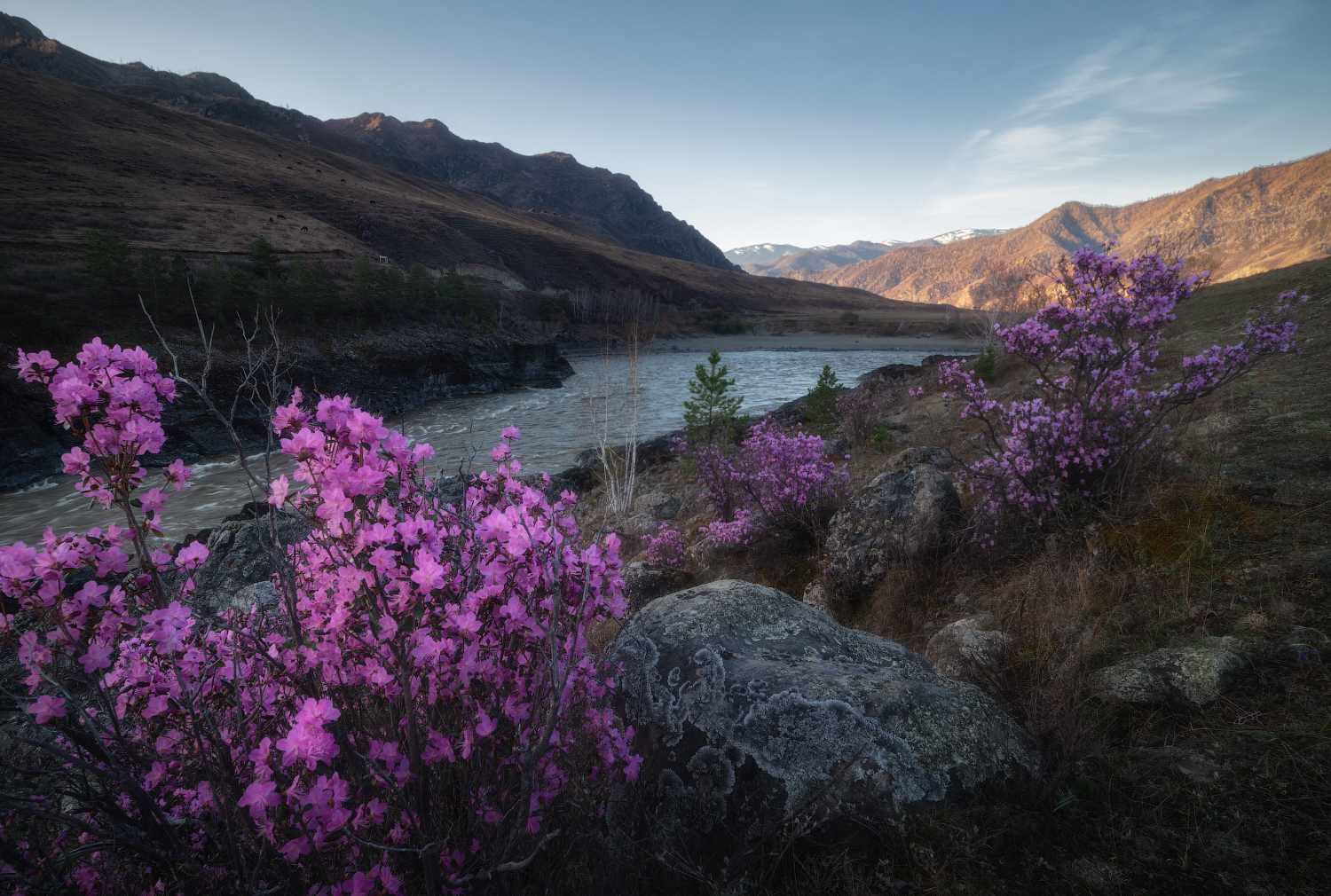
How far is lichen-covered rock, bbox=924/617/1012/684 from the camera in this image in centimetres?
333

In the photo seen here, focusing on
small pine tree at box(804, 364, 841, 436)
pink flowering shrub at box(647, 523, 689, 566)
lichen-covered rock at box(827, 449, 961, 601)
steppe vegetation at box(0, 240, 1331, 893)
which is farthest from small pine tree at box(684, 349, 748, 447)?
steppe vegetation at box(0, 240, 1331, 893)

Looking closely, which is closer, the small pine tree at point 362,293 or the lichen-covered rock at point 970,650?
the lichen-covered rock at point 970,650

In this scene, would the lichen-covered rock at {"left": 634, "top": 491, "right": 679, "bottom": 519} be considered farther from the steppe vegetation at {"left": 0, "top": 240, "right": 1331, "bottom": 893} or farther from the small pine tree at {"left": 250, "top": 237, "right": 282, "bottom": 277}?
the small pine tree at {"left": 250, "top": 237, "right": 282, "bottom": 277}

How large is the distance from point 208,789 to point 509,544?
1367 mm

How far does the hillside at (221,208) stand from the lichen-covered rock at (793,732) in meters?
38.2

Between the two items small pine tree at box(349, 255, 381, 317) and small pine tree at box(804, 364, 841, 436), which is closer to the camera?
small pine tree at box(804, 364, 841, 436)

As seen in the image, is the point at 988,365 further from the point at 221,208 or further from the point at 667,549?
the point at 221,208

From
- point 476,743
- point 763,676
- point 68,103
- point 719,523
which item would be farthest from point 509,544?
point 68,103

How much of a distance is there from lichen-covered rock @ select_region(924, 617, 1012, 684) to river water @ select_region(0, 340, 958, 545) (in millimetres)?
3377

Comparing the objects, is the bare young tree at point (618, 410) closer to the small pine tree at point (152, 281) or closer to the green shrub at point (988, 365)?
the green shrub at point (988, 365)

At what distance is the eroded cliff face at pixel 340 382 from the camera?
59.5 ft

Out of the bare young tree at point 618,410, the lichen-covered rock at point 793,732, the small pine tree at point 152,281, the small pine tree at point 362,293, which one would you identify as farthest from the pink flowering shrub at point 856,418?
the small pine tree at point 152,281

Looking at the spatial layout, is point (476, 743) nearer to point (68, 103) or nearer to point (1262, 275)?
point (1262, 275)

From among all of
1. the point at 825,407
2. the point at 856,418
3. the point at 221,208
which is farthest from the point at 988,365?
the point at 221,208
